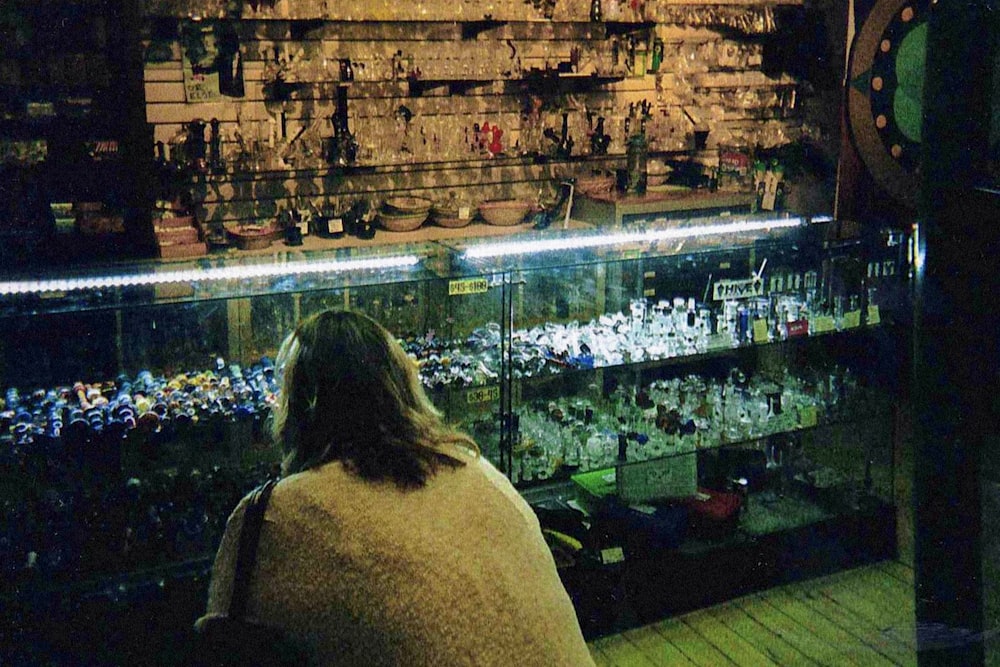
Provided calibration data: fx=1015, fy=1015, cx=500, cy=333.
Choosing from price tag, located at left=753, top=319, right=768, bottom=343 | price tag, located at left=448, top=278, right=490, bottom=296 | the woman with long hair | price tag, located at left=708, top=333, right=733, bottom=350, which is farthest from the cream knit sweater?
price tag, located at left=753, top=319, right=768, bottom=343

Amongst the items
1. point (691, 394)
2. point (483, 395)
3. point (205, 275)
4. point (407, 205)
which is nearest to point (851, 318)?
point (691, 394)

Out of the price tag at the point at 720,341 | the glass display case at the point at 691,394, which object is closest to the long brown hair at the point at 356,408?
the glass display case at the point at 691,394

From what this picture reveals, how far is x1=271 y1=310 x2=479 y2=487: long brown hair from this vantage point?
1.79 m

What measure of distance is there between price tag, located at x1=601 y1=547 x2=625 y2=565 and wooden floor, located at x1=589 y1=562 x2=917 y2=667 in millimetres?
296

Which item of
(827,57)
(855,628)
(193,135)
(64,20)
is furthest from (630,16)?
(855,628)

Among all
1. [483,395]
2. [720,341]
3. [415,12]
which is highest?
[415,12]

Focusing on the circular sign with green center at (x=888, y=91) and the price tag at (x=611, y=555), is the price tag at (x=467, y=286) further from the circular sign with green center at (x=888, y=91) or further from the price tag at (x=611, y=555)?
the circular sign with green center at (x=888, y=91)

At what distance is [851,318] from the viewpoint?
430 cm

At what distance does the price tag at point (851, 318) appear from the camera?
4297 millimetres

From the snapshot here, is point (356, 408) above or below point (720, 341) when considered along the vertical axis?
above

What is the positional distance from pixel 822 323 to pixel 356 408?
2.90 metres

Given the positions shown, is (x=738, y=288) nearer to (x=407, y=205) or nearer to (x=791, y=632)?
(x=791, y=632)

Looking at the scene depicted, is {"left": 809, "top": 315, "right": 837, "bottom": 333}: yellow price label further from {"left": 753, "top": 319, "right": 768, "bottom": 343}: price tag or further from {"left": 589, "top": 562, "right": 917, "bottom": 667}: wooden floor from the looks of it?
{"left": 589, "top": 562, "right": 917, "bottom": 667}: wooden floor

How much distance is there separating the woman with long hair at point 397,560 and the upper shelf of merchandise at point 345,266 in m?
1.49
